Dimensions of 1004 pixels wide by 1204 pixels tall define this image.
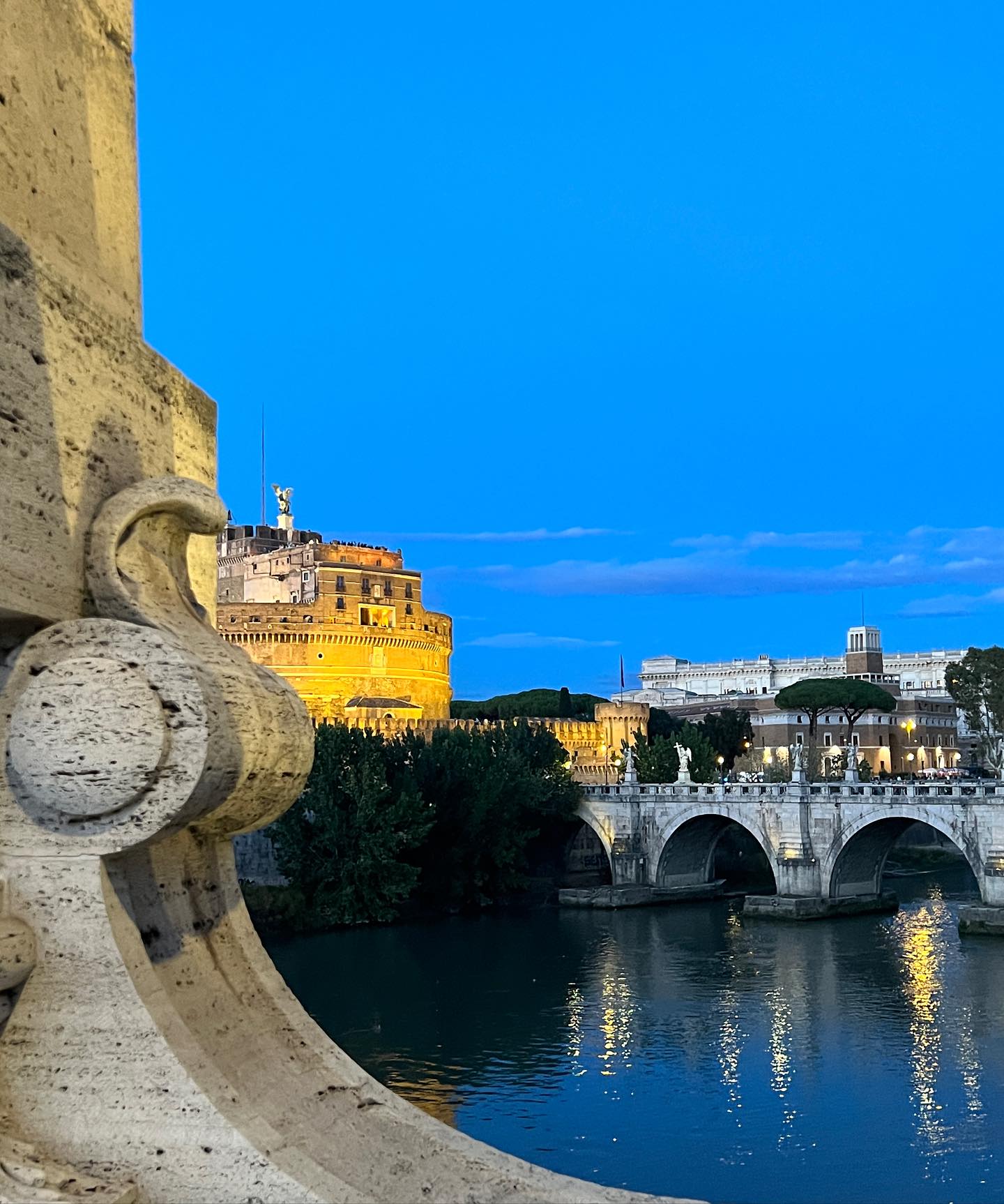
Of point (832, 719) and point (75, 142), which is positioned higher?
point (832, 719)

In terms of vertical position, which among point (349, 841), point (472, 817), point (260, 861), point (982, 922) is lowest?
point (982, 922)

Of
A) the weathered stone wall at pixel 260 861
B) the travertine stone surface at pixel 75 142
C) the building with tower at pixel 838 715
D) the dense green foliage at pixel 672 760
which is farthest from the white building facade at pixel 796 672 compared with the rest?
the travertine stone surface at pixel 75 142

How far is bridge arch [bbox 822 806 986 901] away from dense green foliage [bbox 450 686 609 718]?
76.7 feet

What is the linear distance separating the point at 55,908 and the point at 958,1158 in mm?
14363

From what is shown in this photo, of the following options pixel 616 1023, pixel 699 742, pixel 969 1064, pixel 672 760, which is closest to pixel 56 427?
pixel 969 1064

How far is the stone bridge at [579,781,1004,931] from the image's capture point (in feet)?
103

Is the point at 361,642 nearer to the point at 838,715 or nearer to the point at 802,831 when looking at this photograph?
the point at 802,831

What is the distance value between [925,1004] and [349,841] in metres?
14.3

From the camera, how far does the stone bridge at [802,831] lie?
31531 millimetres

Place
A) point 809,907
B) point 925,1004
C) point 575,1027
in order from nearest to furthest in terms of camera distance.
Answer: point 575,1027
point 925,1004
point 809,907

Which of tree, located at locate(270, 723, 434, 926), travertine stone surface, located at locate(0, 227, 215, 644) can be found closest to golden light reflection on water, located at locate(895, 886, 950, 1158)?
tree, located at locate(270, 723, 434, 926)

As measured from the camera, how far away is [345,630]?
48.6 meters

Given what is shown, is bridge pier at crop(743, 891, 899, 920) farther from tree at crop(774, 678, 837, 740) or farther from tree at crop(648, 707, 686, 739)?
tree at crop(774, 678, 837, 740)

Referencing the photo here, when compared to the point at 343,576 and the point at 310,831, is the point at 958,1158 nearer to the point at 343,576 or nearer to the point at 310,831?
the point at 310,831
